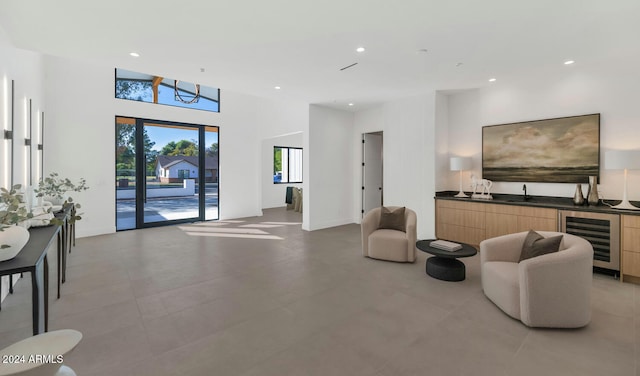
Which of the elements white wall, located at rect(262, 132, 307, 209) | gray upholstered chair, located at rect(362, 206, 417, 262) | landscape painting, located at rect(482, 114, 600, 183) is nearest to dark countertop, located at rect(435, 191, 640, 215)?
landscape painting, located at rect(482, 114, 600, 183)

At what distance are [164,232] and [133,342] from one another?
15.7ft

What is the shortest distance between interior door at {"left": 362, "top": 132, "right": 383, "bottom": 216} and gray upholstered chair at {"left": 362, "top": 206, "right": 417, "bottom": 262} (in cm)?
293

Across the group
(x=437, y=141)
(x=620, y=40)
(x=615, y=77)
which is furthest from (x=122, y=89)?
(x=615, y=77)

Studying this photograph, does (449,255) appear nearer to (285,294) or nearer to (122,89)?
(285,294)

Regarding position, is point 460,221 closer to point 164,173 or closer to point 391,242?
point 391,242

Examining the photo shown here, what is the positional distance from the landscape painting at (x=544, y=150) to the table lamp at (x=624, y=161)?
499 millimetres

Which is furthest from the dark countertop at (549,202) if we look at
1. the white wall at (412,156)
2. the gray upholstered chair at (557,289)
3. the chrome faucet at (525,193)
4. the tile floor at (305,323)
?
the gray upholstered chair at (557,289)

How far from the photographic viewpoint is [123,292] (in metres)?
3.43

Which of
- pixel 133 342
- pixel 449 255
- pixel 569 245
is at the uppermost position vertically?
pixel 569 245

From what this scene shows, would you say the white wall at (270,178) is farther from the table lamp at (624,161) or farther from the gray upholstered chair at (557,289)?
the gray upholstered chair at (557,289)

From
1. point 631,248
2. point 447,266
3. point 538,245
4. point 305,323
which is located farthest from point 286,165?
point 631,248

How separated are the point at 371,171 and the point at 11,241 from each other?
22.9ft

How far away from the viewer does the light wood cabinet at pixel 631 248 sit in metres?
3.60

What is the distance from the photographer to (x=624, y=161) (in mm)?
3779
